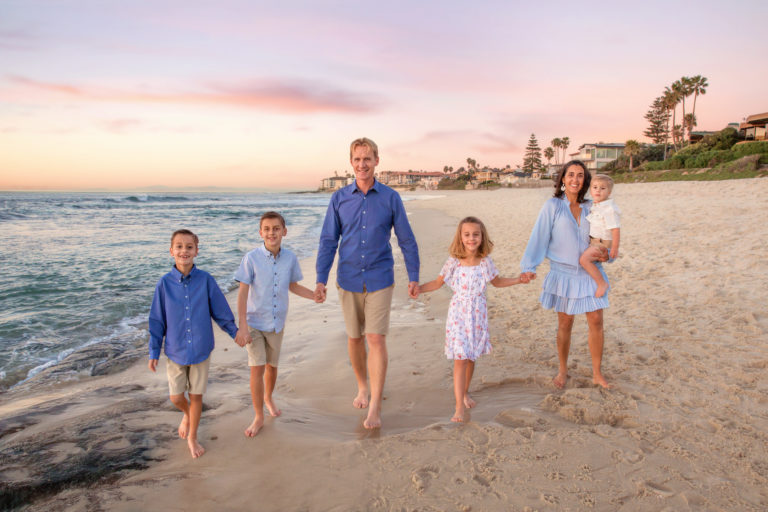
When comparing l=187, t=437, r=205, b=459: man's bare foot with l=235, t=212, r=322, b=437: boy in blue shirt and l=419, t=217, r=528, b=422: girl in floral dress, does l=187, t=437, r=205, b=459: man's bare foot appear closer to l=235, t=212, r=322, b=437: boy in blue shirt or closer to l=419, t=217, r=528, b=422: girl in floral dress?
l=235, t=212, r=322, b=437: boy in blue shirt

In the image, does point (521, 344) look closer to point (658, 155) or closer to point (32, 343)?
point (32, 343)

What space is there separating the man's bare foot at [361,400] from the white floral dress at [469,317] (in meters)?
0.99

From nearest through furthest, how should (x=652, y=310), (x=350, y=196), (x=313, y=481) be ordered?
1. (x=313, y=481)
2. (x=350, y=196)
3. (x=652, y=310)

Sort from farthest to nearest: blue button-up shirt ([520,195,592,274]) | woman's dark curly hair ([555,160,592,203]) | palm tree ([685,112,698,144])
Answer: palm tree ([685,112,698,144]) < woman's dark curly hair ([555,160,592,203]) < blue button-up shirt ([520,195,592,274])

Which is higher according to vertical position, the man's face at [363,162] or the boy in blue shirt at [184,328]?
the man's face at [363,162]

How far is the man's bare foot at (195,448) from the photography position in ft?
9.86

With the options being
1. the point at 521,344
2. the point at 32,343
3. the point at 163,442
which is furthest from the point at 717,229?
the point at 32,343

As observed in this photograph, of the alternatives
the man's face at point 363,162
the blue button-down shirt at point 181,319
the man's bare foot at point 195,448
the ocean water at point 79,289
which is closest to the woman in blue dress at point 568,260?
the man's face at point 363,162

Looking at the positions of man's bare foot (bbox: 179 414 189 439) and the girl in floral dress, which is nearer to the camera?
man's bare foot (bbox: 179 414 189 439)

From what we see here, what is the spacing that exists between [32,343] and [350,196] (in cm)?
556

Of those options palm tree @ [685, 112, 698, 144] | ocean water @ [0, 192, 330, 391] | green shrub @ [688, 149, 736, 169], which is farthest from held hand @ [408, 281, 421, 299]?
palm tree @ [685, 112, 698, 144]

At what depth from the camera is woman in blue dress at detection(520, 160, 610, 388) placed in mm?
3953

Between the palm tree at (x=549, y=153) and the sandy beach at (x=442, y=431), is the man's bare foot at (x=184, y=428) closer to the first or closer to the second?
the sandy beach at (x=442, y=431)

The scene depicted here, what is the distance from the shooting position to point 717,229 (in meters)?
9.98
